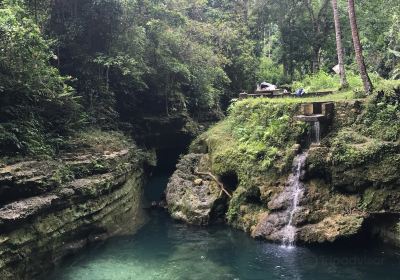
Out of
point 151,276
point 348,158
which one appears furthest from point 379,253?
point 151,276

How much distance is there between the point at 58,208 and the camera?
594 inches

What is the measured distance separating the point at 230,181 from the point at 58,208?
891 cm

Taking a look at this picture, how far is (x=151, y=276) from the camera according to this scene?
14.1 metres

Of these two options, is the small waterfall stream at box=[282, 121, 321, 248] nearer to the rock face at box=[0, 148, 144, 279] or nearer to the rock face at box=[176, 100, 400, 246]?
the rock face at box=[176, 100, 400, 246]

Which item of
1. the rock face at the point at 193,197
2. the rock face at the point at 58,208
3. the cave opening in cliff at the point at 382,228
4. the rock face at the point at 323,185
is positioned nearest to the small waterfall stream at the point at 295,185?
the rock face at the point at 323,185

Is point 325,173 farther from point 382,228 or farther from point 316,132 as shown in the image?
point 382,228

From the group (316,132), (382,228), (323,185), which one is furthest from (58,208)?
(382,228)

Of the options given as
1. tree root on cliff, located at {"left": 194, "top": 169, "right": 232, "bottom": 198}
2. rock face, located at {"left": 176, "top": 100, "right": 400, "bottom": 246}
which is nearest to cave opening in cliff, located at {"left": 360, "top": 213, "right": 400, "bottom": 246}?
rock face, located at {"left": 176, "top": 100, "right": 400, "bottom": 246}

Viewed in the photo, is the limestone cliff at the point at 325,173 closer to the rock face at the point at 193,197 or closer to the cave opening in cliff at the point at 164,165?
the rock face at the point at 193,197

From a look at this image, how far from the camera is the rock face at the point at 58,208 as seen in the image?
1305 cm

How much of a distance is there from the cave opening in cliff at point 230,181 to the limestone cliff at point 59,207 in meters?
4.40

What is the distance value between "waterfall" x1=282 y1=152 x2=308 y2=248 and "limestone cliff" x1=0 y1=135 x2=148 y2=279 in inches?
272

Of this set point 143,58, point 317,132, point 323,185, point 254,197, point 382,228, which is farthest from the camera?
point 143,58

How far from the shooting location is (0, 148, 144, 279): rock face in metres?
13.0
